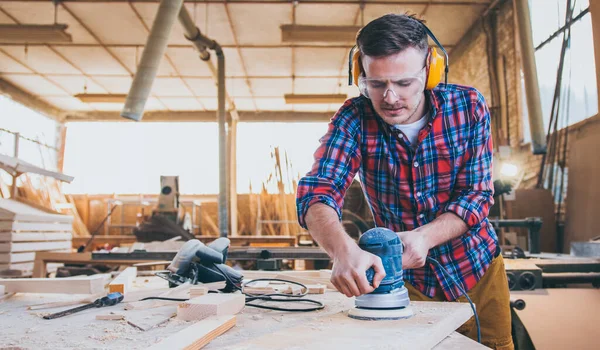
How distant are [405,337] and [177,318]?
63 cm

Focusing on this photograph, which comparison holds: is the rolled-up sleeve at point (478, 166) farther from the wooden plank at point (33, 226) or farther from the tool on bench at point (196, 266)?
the wooden plank at point (33, 226)

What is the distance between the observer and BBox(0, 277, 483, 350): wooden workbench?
989 millimetres

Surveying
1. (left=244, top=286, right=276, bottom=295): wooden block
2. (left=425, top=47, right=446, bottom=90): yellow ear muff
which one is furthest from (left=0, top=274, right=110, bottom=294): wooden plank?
(left=425, top=47, right=446, bottom=90): yellow ear muff

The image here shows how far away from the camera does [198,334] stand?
38.7 inches

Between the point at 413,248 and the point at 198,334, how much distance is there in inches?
26.6

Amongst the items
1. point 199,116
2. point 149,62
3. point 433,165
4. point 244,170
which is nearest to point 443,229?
point 433,165

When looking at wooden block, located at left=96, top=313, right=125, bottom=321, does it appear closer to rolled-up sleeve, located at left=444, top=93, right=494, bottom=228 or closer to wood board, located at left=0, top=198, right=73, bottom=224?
rolled-up sleeve, located at left=444, top=93, right=494, bottom=228

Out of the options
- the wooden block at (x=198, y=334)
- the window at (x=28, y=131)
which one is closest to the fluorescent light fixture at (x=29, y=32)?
the window at (x=28, y=131)

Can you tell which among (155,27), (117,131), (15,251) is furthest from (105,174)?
(15,251)

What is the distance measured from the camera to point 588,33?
16.3ft

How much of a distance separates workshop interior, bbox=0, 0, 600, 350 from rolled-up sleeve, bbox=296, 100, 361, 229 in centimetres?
8

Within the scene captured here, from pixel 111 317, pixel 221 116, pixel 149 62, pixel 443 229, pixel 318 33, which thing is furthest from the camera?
pixel 221 116

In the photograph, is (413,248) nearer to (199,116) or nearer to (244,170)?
(244,170)

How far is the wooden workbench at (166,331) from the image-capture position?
0.99 meters
